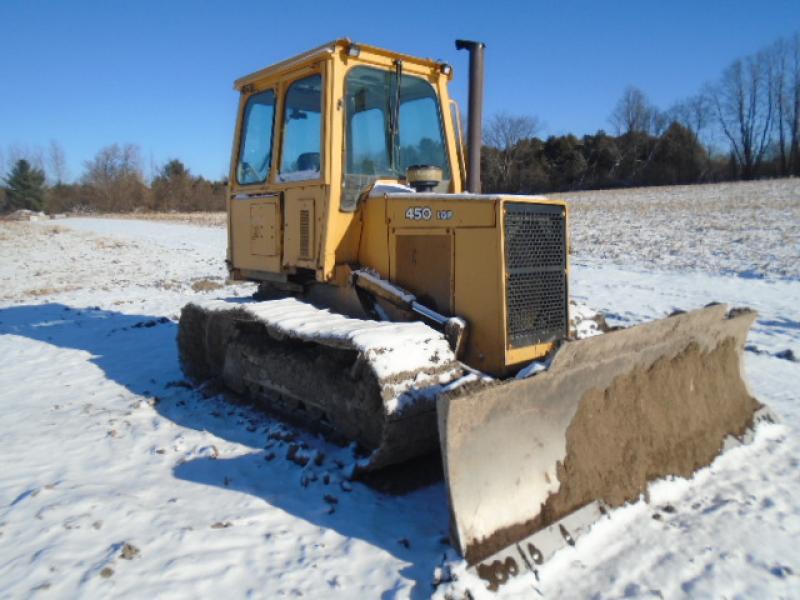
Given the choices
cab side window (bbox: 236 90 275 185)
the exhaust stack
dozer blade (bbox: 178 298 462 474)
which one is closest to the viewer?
dozer blade (bbox: 178 298 462 474)

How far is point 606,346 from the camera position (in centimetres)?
Answer: 384

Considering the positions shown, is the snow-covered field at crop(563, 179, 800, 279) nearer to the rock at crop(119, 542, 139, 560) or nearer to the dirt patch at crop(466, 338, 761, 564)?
the dirt patch at crop(466, 338, 761, 564)

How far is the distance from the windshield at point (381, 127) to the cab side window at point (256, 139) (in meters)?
1.00

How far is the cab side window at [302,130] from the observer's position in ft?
17.5

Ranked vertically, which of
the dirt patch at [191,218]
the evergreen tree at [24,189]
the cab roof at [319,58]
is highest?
the evergreen tree at [24,189]

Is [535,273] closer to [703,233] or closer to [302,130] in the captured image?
[302,130]

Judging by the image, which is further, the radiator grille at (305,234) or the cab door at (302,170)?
the radiator grille at (305,234)

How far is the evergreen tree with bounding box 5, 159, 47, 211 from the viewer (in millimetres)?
74188

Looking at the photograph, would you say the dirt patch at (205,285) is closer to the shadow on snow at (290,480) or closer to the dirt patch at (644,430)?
the shadow on snow at (290,480)

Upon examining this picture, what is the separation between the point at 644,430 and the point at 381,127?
3167 mm

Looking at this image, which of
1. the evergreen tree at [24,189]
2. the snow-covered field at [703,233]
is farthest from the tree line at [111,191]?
the snow-covered field at [703,233]

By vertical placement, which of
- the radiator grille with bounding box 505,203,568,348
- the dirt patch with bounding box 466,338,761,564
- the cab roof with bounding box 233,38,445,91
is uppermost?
the cab roof with bounding box 233,38,445,91

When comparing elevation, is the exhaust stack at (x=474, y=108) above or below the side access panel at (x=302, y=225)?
above

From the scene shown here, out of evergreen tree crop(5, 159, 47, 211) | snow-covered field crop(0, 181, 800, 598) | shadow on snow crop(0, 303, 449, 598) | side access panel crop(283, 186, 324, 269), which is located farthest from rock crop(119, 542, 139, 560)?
evergreen tree crop(5, 159, 47, 211)
